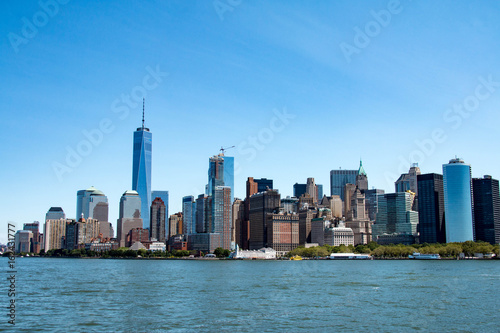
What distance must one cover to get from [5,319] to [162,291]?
26122 mm

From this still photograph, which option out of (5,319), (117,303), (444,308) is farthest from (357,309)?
(5,319)

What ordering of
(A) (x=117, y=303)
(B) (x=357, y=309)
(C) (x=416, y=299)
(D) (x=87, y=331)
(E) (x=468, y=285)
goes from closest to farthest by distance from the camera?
(D) (x=87, y=331)
(B) (x=357, y=309)
(A) (x=117, y=303)
(C) (x=416, y=299)
(E) (x=468, y=285)

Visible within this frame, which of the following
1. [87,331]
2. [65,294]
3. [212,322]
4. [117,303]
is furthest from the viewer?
[65,294]

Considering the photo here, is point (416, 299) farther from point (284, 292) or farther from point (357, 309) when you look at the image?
point (284, 292)

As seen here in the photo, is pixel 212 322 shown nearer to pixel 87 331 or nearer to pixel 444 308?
pixel 87 331

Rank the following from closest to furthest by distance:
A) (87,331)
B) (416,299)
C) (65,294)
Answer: (87,331) < (416,299) < (65,294)

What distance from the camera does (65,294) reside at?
67.8m

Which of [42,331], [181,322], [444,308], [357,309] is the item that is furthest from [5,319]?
[444,308]

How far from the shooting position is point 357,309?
53969 millimetres

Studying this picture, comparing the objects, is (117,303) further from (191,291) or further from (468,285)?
(468,285)

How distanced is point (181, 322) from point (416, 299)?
97.7 feet

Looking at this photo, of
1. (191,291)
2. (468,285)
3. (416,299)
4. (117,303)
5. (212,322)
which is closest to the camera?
(212,322)

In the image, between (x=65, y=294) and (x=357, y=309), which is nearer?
(x=357, y=309)

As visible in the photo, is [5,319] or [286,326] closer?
[286,326]
